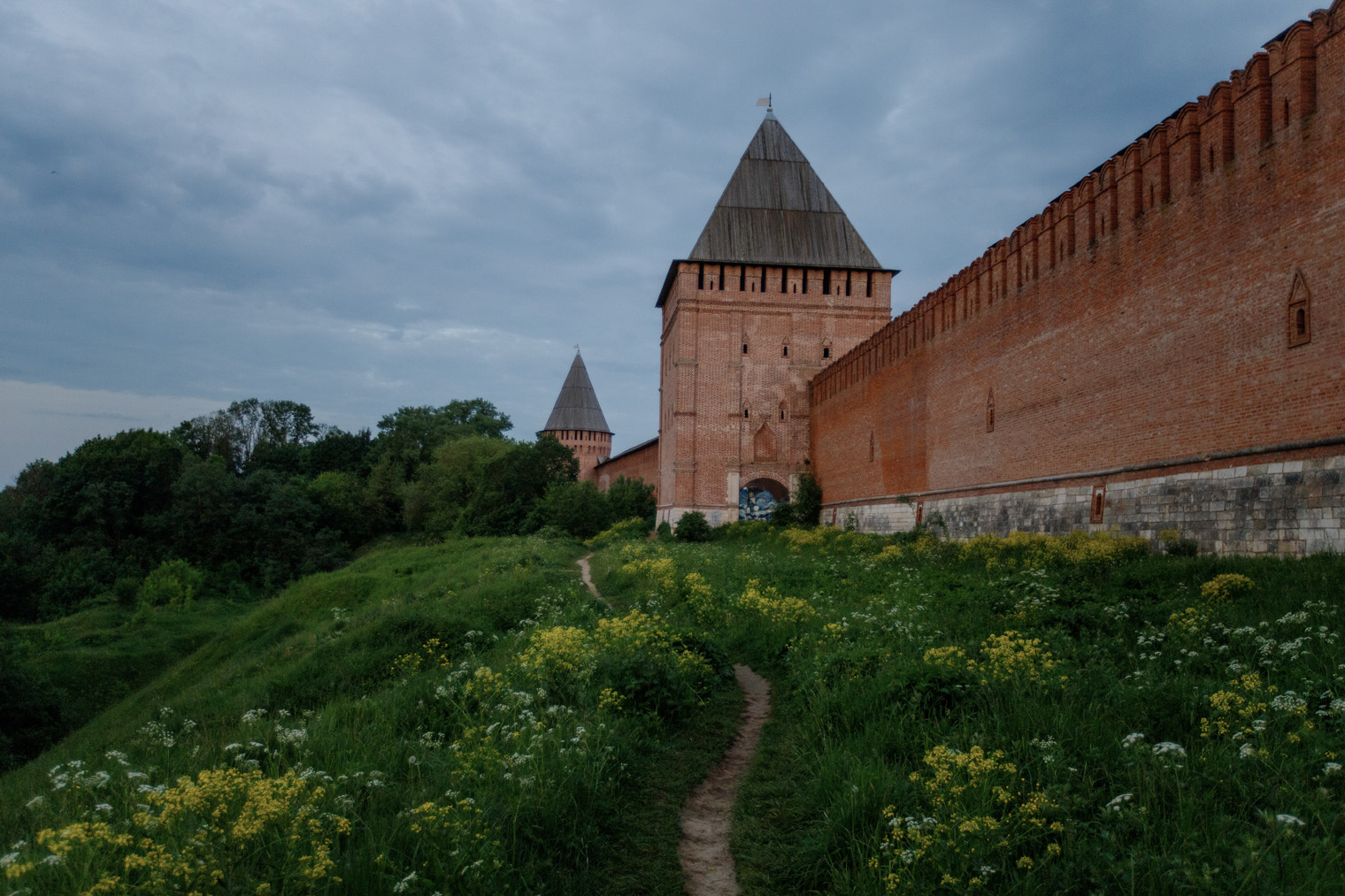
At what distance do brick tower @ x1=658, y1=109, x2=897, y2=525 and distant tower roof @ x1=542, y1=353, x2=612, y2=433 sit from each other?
29375 millimetres

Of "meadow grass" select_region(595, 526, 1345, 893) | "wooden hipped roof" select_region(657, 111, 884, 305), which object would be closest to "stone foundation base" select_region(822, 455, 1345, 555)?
"meadow grass" select_region(595, 526, 1345, 893)

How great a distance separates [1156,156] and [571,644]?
9075 millimetres

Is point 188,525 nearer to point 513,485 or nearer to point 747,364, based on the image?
point 513,485

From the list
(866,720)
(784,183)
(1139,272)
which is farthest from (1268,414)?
(784,183)

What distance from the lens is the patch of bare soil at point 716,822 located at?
3.78 m

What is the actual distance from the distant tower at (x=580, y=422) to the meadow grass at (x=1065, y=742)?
49.1m

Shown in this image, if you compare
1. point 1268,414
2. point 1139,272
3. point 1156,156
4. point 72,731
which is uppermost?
point 1156,156

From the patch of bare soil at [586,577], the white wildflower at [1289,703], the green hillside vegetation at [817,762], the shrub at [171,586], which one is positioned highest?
the white wildflower at [1289,703]

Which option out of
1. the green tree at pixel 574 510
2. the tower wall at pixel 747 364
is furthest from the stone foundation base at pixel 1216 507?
the green tree at pixel 574 510

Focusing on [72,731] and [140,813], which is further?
[72,731]

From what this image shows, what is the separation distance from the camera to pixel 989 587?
8.62 metres

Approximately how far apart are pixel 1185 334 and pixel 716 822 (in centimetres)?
828

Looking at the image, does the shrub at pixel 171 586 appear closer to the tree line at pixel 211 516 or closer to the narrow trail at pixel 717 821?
the tree line at pixel 211 516

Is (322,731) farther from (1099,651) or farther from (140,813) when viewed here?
(1099,651)
